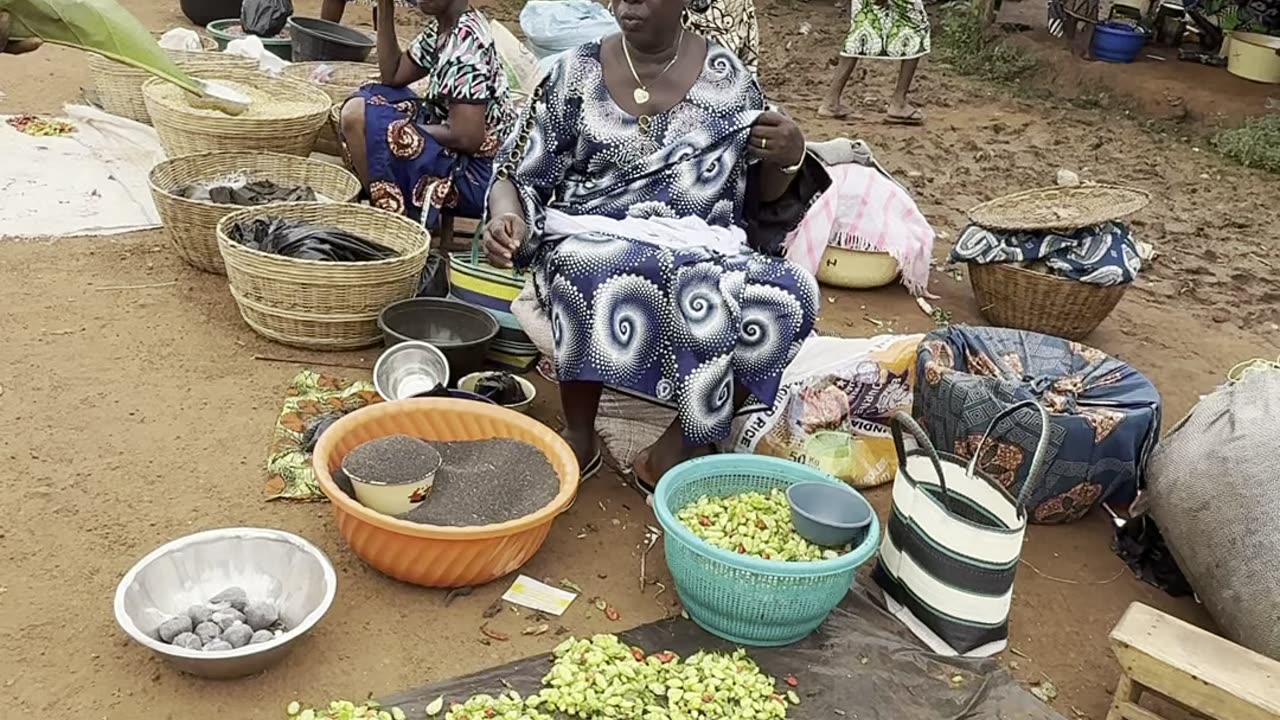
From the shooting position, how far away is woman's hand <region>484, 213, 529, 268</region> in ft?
9.49

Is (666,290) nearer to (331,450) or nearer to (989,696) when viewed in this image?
(331,450)

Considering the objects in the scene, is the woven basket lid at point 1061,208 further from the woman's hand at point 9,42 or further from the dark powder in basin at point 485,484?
Answer: the woman's hand at point 9,42

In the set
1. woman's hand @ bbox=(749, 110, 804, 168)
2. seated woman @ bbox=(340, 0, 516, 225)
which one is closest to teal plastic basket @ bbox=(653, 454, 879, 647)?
woman's hand @ bbox=(749, 110, 804, 168)

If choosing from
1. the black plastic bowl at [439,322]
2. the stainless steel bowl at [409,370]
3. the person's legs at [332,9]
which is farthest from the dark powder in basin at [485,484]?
the person's legs at [332,9]

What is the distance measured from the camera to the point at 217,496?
2.87 meters

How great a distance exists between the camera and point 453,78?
396cm

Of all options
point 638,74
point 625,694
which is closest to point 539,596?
point 625,694

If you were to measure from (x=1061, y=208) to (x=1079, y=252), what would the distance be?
386 millimetres

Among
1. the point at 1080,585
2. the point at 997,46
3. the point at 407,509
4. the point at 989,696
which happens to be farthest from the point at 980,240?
the point at 997,46

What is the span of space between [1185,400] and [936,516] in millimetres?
2034

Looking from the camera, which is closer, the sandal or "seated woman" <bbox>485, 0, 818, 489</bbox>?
"seated woman" <bbox>485, 0, 818, 489</bbox>

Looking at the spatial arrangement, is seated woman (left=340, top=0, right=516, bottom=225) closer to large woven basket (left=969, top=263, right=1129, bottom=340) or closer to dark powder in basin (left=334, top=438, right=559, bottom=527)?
dark powder in basin (left=334, top=438, right=559, bottom=527)

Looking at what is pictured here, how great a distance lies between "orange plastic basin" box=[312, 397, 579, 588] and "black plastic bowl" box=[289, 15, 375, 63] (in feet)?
11.4

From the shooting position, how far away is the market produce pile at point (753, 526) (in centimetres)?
255
